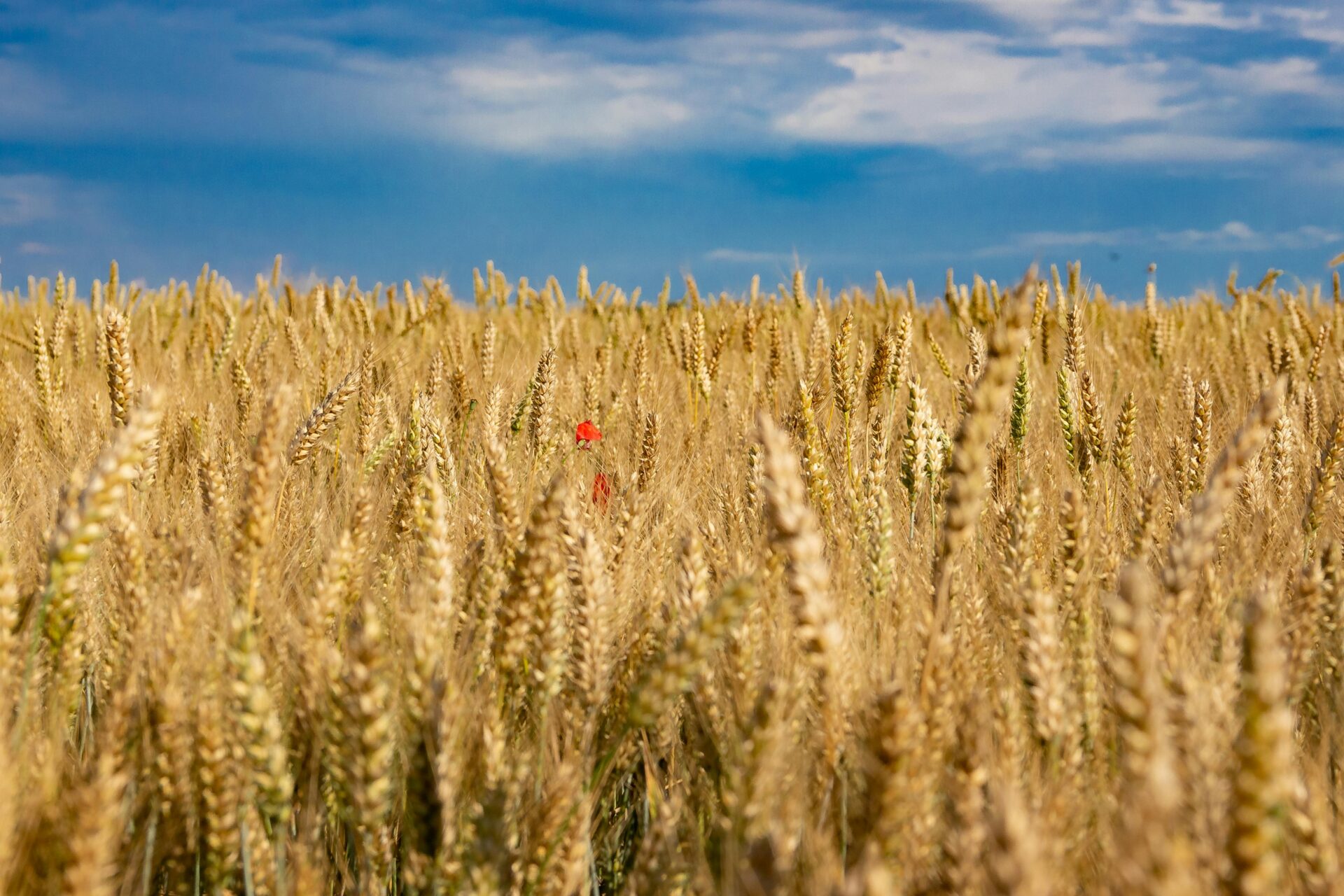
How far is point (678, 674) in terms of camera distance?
0.88 meters

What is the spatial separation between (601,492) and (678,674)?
112 centimetres

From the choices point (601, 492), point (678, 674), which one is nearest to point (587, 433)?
point (601, 492)

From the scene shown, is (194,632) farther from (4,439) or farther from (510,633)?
(4,439)

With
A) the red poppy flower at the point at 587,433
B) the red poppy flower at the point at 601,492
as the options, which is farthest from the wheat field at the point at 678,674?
the red poppy flower at the point at 587,433

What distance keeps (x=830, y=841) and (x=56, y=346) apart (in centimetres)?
303

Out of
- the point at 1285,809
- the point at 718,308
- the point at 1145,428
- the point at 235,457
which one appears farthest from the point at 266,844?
the point at 718,308

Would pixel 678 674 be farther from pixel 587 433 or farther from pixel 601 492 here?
pixel 587 433

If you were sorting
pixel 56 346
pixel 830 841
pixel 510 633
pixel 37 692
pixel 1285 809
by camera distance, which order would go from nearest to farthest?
pixel 1285 809, pixel 830 841, pixel 510 633, pixel 37 692, pixel 56 346

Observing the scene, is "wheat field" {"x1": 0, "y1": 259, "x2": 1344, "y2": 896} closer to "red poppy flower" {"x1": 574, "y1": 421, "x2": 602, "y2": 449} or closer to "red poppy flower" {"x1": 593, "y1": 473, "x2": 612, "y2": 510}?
"red poppy flower" {"x1": 593, "y1": 473, "x2": 612, "y2": 510}

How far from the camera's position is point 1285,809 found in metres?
0.80

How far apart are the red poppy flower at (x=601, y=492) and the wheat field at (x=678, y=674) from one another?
2 cm

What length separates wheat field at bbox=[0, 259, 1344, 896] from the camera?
782mm

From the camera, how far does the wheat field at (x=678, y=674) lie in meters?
0.78

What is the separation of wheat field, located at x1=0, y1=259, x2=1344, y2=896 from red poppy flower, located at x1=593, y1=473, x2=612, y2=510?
2cm
